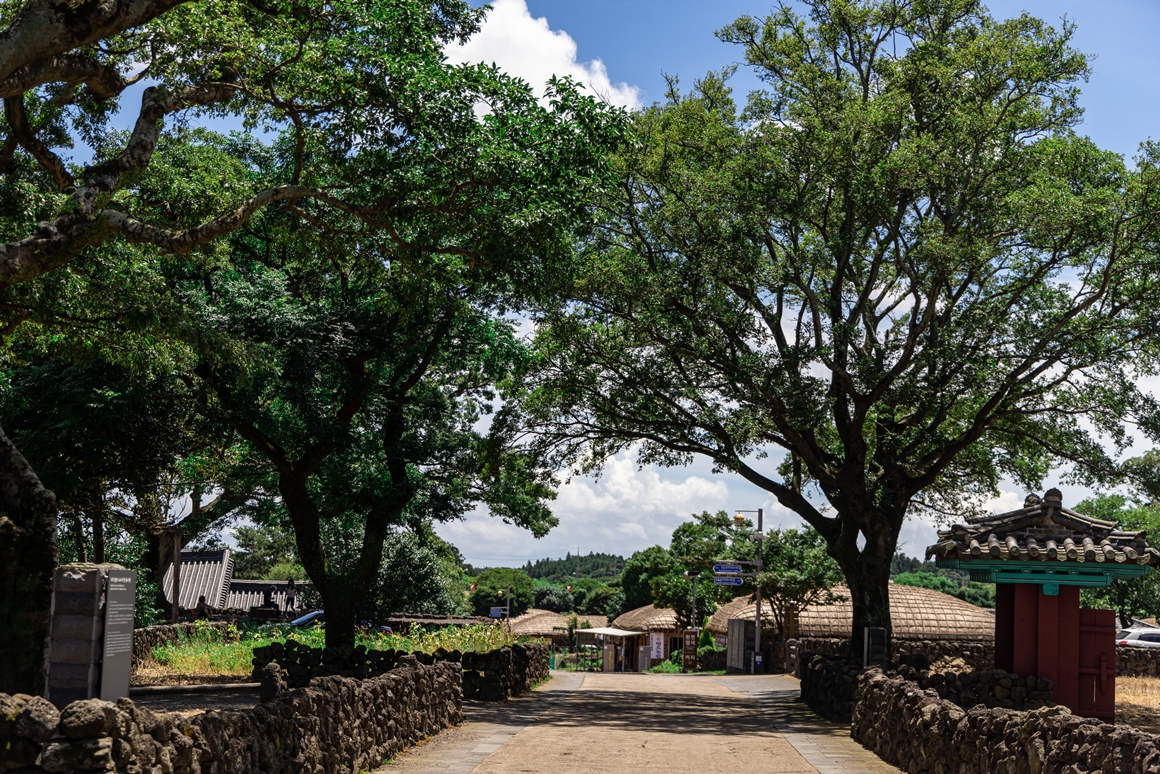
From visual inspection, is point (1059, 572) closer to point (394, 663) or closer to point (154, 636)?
point (394, 663)

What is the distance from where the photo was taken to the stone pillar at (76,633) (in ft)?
29.5

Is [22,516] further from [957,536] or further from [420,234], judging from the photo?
[957,536]

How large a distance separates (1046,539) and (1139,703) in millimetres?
10327

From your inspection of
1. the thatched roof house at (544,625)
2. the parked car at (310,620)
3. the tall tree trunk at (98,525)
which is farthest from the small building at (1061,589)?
the thatched roof house at (544,625)

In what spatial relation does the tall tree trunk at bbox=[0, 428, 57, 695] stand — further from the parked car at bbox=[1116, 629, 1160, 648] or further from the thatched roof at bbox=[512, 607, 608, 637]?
the thatched roof at bbox=[512, 607, 608, 637]

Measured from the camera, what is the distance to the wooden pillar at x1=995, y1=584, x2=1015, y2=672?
15227 millimetres

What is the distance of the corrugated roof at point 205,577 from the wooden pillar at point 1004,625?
123 ft

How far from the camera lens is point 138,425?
68.3ft

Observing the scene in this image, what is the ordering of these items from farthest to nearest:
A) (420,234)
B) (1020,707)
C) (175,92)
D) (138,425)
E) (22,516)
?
1. (138,425)
2. (420,234)
3. (1020,707)
4. (175,92)
5. (22,516)

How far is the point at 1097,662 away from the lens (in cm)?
1451

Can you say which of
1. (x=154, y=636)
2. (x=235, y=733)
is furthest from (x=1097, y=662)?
(x=154, y=636)

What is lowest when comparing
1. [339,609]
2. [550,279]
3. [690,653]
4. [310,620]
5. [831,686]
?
[690,653]

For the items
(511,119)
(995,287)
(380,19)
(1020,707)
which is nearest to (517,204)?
(511,119)

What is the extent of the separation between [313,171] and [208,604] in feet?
114
